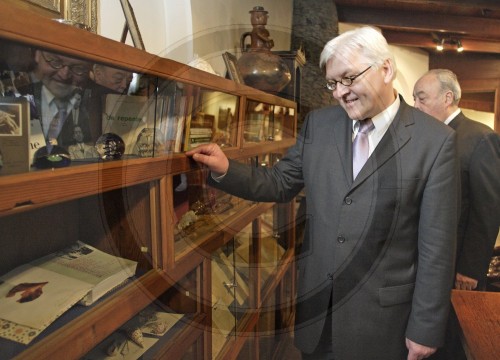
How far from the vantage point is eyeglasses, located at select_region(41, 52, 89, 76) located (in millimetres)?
770

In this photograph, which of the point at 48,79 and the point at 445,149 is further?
the point at 445,149

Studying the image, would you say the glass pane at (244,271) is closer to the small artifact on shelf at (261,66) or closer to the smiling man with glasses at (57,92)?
the small artifact on shelf at (261,66)

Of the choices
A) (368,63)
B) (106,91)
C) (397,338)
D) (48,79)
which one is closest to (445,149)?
(368,63)

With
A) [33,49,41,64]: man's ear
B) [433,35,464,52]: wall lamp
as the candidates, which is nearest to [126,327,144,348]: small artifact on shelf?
[33,49,41,64]: man's ear

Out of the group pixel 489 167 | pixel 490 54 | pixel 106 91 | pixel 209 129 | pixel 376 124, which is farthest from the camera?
pixel 490 54

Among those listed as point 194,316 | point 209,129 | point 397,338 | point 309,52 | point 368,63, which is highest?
point 309,52

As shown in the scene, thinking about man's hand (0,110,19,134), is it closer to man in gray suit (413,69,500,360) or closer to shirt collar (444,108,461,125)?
man in gray suit (413,69,500,360)

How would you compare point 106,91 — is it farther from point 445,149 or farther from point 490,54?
point 490,54

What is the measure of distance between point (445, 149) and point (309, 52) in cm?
325

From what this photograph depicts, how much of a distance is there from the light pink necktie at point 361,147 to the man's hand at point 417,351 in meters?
0.62

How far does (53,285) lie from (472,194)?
6.95 feet

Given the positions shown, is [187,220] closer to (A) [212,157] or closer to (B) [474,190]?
(A) [212,157]

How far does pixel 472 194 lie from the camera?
224cm

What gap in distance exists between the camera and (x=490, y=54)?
5.93m
